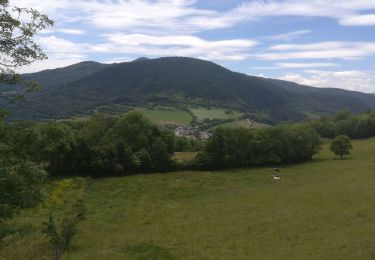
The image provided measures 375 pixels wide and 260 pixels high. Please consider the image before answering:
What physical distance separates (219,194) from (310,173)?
26609mm

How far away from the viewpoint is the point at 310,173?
79.9 m

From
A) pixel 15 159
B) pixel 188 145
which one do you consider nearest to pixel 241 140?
pixel 188 145

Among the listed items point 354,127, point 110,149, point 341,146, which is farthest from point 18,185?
point 354,127

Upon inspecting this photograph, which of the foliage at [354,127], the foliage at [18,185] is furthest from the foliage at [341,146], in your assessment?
the foliage at [18,185]

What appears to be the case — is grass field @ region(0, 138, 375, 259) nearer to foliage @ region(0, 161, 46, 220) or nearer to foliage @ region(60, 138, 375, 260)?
foliage @ region(60, 138, 375, 260)

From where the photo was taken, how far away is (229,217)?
44.6 meters

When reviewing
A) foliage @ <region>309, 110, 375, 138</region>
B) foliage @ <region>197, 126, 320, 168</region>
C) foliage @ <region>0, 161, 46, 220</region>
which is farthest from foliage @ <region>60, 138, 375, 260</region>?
foliage @ <region>309, 110, 375, 138</region>

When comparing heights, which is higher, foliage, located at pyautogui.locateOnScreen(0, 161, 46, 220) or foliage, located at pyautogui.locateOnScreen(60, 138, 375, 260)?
foliage, located at pyautogui.locateOnScreen(0, 161, 46, 220)

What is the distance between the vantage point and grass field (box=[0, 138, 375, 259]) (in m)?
31.1

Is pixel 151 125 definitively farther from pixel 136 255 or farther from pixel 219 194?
pixel 136 255

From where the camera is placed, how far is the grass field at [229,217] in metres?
31.1

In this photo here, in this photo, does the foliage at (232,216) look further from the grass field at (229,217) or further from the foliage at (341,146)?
the foliage at (341,146)

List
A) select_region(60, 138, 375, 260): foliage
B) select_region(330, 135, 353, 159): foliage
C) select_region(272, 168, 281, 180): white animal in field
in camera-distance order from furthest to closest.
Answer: select_region(330, 135, 353, 159): foliage → select_region(272, 168, 281, 180): white animal in field → select_region(60, 138, 375, 260): foliage

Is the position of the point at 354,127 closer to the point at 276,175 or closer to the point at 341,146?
the point at 341,146
